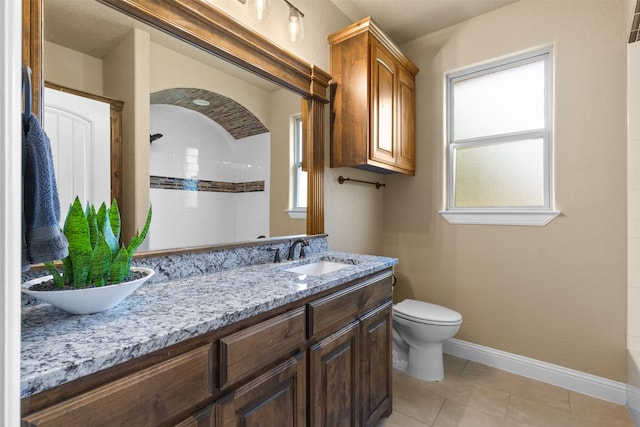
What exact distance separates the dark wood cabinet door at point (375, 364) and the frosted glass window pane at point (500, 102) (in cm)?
170

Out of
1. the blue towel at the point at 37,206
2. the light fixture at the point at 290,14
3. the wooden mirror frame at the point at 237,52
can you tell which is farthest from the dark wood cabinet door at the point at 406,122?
the blue towel at the point at 37,206

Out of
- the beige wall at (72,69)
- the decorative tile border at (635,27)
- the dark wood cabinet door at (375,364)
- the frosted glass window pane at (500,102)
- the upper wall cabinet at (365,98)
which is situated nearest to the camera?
the beige wall at (72,69)

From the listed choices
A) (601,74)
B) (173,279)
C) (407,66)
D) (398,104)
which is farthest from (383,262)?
(601,74)

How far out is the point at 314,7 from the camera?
2.10m

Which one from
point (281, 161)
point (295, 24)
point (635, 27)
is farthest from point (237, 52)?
point (635, 27)

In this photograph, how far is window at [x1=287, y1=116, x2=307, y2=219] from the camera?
6.33 feet

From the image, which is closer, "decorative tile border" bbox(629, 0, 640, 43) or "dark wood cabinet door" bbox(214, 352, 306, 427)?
"dark wood cabinet door" bbox(214, 352, 306, 427)

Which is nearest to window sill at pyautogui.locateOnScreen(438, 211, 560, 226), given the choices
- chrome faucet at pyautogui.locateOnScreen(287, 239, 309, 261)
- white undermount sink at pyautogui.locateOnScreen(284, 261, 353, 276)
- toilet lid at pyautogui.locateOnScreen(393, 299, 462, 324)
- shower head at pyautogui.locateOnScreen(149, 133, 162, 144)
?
toilet lid at pyautogui.locateOnScreen(393, 299, 462, 324)

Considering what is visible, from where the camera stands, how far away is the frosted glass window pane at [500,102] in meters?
2.26

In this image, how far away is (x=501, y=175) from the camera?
7.89ft

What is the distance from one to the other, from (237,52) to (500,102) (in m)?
2.02

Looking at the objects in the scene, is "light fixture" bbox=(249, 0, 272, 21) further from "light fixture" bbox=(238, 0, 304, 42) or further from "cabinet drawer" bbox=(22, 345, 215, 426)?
"cabinet drawer" bbox=(22, 345, 215, 426)

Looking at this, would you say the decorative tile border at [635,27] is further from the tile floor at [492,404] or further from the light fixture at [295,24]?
the tile floor at [492,404]

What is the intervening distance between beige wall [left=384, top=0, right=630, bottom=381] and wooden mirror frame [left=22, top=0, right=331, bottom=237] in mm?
1084
